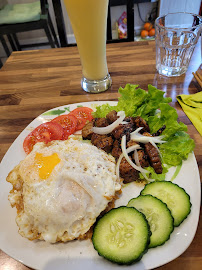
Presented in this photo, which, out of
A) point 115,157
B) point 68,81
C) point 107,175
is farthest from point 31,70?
point 107,175

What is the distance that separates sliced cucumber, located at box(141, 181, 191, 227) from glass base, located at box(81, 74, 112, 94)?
1.69m

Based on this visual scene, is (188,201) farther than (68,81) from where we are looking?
No

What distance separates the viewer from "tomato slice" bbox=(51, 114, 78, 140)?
232 centimetres

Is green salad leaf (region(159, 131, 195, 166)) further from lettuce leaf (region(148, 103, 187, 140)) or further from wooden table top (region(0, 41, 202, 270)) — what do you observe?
wooden table top (region(0, 41, 202, 270))

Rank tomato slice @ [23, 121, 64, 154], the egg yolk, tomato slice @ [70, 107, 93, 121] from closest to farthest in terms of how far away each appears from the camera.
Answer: the egg yolk < tomato slice @ [23, 121, 64, 154] < tomato slice @ [70, 107, 93, 121]

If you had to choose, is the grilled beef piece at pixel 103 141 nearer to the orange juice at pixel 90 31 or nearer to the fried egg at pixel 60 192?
the fried egg at pixel 60 192

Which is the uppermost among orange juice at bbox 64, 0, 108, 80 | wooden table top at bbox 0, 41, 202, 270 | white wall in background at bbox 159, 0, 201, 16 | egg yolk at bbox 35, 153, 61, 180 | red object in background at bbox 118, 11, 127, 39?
orange juice at bbox 64, 0, 108, 80

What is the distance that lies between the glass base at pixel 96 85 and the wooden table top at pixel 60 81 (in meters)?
0.07

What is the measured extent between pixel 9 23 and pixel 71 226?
5.93 meters

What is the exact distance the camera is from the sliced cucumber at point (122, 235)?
1.30m

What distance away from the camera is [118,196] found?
1748 millimetres

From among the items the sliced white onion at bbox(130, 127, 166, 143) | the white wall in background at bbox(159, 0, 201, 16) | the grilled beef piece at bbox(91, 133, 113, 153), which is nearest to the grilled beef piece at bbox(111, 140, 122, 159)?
the grilled beef piece at bbox(91, 133, 113, 153)

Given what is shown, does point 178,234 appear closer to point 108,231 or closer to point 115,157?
point 108,231

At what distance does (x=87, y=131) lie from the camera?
2229 mm
